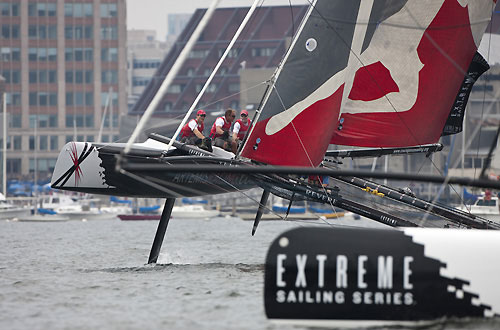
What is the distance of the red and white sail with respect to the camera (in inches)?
569

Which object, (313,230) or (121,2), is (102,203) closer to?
(121,2)

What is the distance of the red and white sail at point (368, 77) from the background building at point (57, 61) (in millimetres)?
87000

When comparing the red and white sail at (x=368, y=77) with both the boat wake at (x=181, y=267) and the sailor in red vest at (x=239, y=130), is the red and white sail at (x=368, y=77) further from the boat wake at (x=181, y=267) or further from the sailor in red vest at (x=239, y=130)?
the boat wake at (x=181, y=267)

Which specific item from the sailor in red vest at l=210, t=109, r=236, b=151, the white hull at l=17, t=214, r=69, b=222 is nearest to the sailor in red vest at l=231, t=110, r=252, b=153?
the sailor in red vest at l=210, t=109, r=236, b=151

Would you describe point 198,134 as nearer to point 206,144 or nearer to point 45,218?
point 206,144

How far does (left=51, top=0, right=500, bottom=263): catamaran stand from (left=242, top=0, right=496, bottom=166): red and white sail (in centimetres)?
2

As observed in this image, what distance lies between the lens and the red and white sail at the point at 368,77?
14.4m

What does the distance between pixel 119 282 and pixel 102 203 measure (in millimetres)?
70562

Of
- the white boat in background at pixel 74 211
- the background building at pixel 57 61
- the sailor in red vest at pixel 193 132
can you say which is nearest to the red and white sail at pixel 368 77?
the sailor in red vest at pixel 193 132

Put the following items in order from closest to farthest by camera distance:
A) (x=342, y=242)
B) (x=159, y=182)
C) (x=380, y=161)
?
(x=342, y=242)
(x=159, y=182)
(x=380, y=161)

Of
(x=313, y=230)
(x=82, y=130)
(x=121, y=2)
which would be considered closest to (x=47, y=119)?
(x=82, y=130)

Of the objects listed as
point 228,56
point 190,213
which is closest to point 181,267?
point 190,213

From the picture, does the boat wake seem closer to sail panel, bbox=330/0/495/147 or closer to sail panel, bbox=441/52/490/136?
sail panel, bbox=330/0/495/147

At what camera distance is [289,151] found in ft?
47.4
